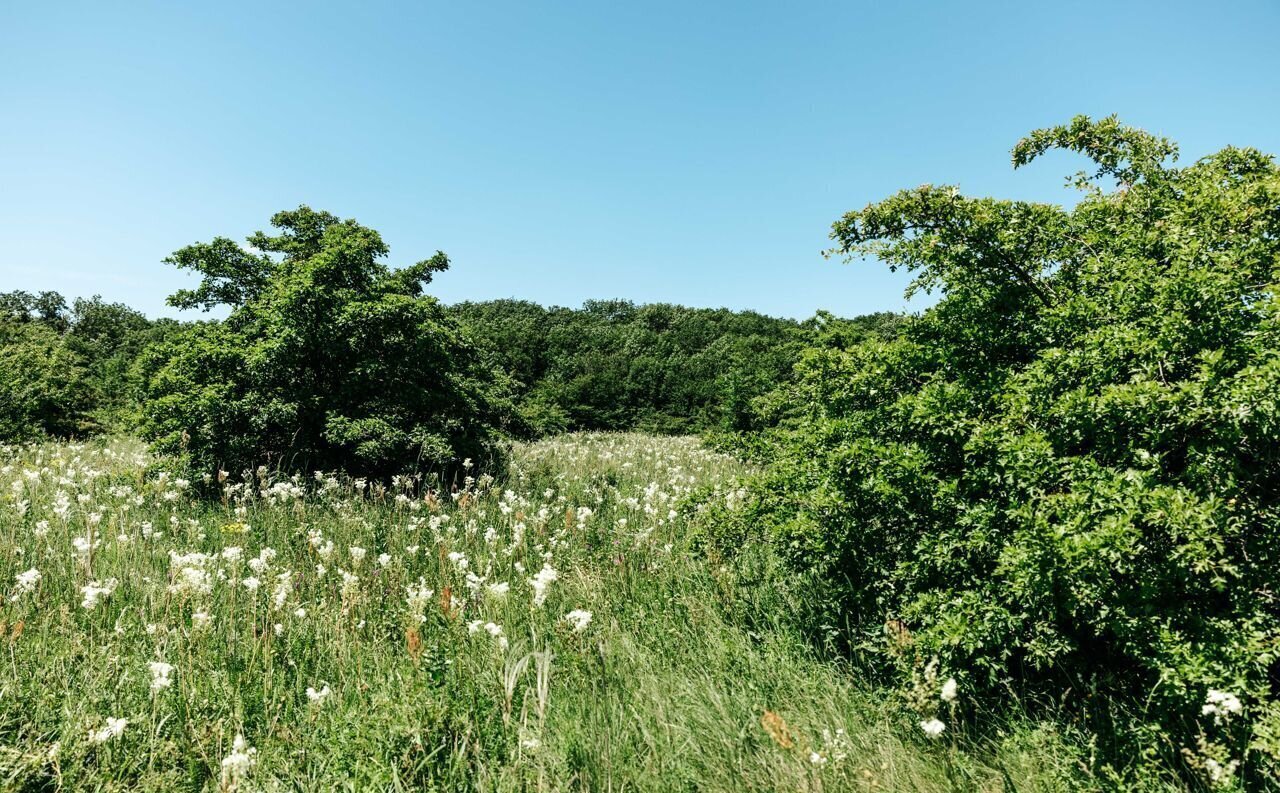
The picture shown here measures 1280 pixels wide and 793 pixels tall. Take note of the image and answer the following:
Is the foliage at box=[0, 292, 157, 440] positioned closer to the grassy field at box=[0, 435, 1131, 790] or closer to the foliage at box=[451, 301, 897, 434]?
the grassy field at box=[0, 435, 1131, 790]

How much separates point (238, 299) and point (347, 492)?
4.37 m

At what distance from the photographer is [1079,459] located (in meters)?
2.74

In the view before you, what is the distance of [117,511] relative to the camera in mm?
6805

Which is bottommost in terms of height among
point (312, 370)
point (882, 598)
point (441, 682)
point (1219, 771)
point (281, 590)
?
point (441, 682)

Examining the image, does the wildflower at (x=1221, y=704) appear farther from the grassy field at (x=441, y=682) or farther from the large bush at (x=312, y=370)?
the large bush at (x=312, y=370)

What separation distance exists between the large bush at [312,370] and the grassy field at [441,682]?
8.37 ft

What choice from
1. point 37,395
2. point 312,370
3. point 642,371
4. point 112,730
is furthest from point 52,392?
point 642,371

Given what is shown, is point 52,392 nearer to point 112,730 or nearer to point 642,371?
point 112,730

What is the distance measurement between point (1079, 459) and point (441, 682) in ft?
11.3

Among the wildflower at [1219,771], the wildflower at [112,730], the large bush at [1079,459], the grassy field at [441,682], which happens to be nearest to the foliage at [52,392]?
the grassy field at [441,682]

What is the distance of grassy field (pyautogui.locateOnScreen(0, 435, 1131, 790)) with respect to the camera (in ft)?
8.56

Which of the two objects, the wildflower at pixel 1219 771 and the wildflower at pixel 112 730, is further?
the wildflower at pixel 112 730

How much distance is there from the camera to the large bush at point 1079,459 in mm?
2396

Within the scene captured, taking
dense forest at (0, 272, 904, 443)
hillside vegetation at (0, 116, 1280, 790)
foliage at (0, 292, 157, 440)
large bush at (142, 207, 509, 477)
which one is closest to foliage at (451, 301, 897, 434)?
dense forest at (0, 272, 904, 443)
